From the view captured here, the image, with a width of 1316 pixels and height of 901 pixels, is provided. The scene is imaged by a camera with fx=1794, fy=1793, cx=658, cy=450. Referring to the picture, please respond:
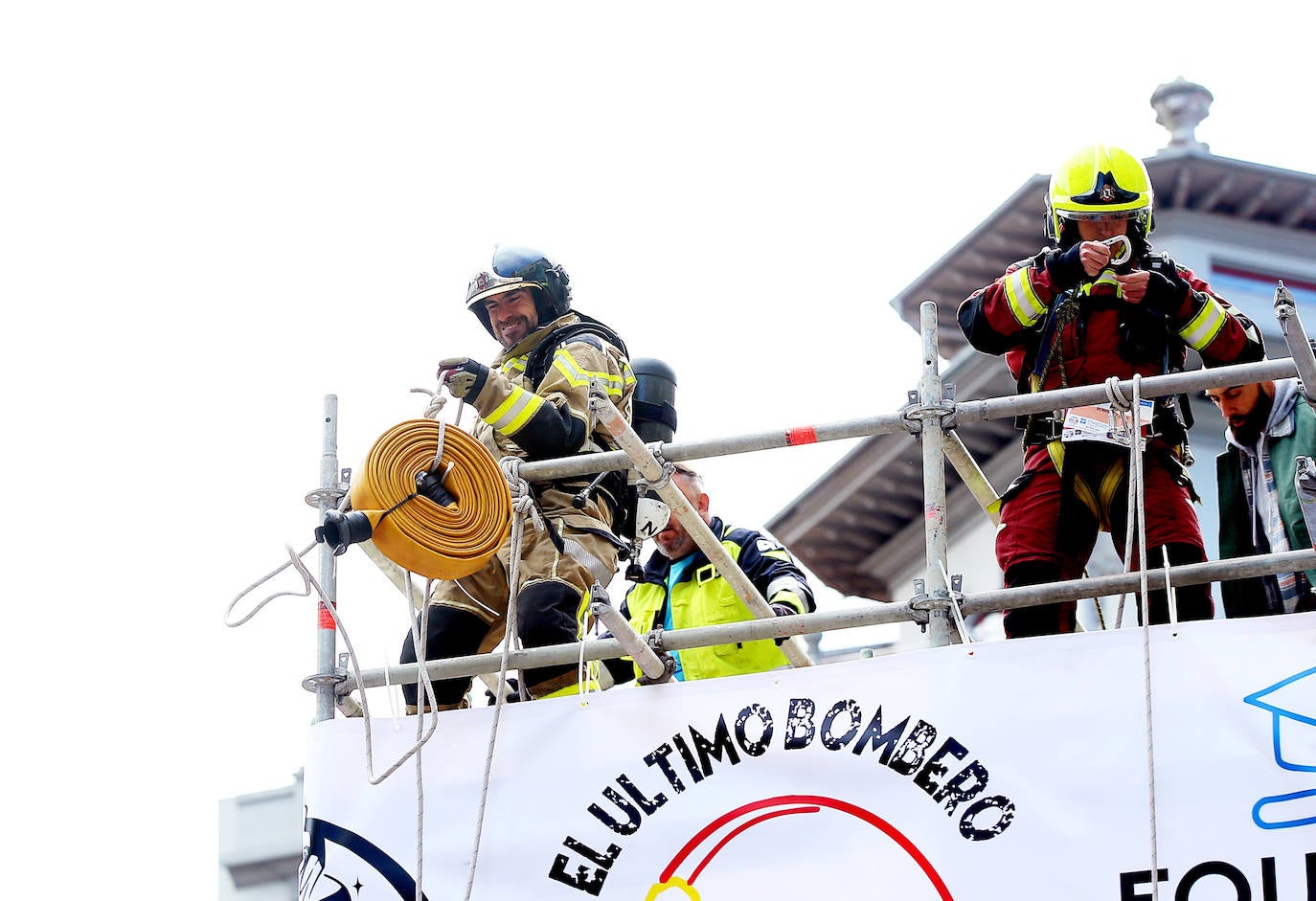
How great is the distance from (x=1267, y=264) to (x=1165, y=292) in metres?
20.5

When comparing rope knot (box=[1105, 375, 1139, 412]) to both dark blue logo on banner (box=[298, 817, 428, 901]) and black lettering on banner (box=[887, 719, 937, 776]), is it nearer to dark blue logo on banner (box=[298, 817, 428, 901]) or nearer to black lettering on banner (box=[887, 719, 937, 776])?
black lettering on banner (box=[887, 719, 937, 776])

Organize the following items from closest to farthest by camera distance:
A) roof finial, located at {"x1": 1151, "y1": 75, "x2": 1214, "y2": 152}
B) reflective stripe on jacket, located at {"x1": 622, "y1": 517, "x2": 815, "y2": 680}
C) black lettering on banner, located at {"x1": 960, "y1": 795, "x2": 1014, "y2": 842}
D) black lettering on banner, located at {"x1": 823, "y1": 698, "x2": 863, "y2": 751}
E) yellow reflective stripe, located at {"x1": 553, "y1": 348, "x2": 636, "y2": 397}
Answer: black lettering on banner, located at {"x1": 960, "y1": 795, "x2": 1014, "y2": 842} < black lettering on banner, located at {"x1": 823, "y1": 698, "x2": 863, "y2": 751} < yellow reflective stripe, located at {"x1": 553, "y1": 348, "x2": 636, "y2": 397} < reflective stripe on jacket, located at {"x1": 622, "y1": 517, "x2": 815, "y2": 680} < roof finial, located at {"x1": 1151, "y1": 75, "x2": 1214, "y2": 152}

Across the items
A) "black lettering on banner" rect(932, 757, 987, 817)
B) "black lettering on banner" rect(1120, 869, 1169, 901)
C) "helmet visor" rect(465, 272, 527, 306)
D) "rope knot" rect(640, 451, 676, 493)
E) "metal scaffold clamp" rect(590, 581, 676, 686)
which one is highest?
"helmet visor" rect(465, 272, 527, 306)

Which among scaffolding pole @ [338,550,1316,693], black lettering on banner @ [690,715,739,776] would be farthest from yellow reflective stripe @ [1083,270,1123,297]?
black lettering on banner @ [690,715,739,776]

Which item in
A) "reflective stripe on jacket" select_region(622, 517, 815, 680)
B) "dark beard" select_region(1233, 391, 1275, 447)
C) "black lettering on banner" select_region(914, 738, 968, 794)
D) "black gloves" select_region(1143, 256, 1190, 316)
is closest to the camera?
"black lettering on banner" select_region(914, 738, 968, 794)

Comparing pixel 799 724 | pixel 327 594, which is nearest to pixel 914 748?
pixel 799 724

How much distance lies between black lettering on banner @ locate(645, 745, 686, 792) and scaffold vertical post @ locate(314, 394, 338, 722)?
1104 mm

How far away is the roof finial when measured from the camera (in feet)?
77.6

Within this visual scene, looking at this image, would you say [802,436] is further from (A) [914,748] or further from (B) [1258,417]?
(B) [1258,417]

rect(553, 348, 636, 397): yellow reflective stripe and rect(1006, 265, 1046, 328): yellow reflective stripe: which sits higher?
rect(1006, 265, 1046, 328): yellow reflective stripe

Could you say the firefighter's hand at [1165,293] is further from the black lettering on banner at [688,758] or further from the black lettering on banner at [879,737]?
the black lettering on banner at [688,758]

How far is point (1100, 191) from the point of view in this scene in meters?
5.82

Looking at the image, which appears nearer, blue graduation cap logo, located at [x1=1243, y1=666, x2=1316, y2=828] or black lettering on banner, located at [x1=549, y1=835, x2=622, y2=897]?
blue graduation cap logo, located at [x1=1243, y1=666, x2=1316, y2=828]

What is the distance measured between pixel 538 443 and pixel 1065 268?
174 centimetres
